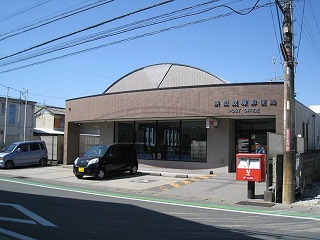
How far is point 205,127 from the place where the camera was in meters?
20.4

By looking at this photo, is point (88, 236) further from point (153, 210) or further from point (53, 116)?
point (53, 116)

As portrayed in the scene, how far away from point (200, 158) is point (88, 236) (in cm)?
1450

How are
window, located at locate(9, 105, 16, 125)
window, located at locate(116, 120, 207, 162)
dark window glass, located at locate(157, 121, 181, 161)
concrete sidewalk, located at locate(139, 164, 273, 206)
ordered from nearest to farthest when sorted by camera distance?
1. concrete sidewalk, located at locate(139, 164, 273, 206)
2. window, located at locate(116, 120, 207, 162)
3. dark window glass, located at locate(157, 121, 181, 161)
4. window, located at locate(9, 105, 16, 125)

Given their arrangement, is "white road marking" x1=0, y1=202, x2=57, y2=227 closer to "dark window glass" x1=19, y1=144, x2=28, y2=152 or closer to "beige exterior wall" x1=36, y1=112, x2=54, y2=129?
"dark window glass" x1=19, y1=144, x2=28, y2=152

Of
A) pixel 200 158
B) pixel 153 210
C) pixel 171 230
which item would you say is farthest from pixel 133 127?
pixel 171 230

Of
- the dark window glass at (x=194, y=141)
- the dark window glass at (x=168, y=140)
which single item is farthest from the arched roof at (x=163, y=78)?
the dark window glass at (x=194, y=141)

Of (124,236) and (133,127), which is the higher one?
(133,127)

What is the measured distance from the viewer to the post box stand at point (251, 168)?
11.9 meters

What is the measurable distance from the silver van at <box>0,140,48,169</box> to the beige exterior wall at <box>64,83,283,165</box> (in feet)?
13.7

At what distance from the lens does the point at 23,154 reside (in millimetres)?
24000

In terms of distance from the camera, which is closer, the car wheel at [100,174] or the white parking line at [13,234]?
the white parking line at [13,234]

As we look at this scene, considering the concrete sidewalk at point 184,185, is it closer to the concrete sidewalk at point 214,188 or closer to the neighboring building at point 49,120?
the concrete sidewalk at point 214,188

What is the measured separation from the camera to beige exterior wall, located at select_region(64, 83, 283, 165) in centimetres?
1728

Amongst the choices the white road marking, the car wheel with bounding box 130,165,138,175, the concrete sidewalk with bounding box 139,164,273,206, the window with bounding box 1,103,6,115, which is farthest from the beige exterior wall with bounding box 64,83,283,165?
the window with bounding box 1,103,6,115
